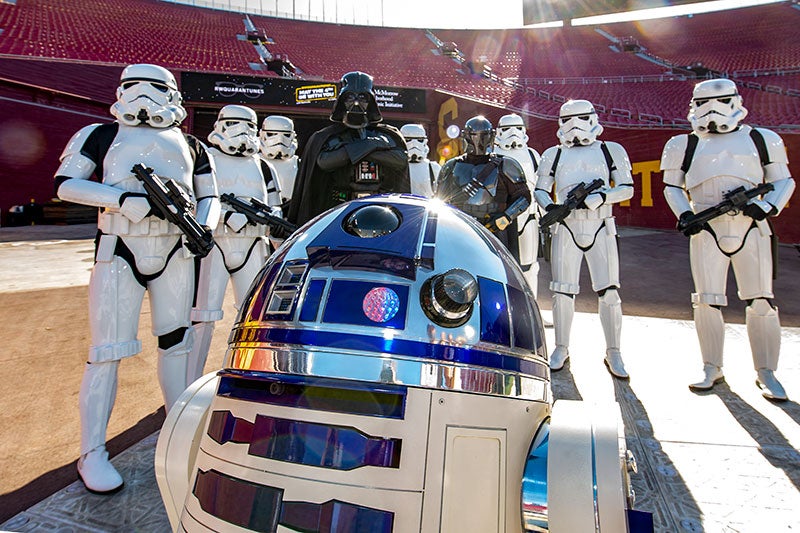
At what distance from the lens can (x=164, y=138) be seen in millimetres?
→ 2211

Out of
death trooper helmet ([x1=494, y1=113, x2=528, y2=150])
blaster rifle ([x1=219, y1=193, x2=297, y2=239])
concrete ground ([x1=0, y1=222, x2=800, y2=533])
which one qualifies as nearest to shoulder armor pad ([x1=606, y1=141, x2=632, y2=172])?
death trooper helmet ([x1=494, y1=113, x2=528, y2=150])

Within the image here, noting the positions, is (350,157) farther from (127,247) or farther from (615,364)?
(615,364)

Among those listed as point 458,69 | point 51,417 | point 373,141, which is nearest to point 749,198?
point 373,141

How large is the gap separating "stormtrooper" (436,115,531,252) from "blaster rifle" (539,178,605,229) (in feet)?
1.06

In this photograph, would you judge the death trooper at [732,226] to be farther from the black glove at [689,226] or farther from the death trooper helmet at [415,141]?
the death trooper helmet at [415,141]

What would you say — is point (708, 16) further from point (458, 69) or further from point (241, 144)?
point (241, 144)

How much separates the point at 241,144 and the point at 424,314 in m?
2.84

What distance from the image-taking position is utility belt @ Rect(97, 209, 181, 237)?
205 centimetres

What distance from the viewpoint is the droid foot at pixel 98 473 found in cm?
185

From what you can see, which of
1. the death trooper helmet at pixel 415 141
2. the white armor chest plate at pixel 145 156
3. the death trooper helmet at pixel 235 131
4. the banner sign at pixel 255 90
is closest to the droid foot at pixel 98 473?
the white armor chest plate at pixel 145 156

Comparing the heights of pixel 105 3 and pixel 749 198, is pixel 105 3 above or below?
above

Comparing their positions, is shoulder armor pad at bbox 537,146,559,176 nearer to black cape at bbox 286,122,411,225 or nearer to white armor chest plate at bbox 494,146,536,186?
white armor chest plate at bbox 494,146,536,186

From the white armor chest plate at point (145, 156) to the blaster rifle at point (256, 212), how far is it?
0.86 meters

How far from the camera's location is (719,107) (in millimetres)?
2971
